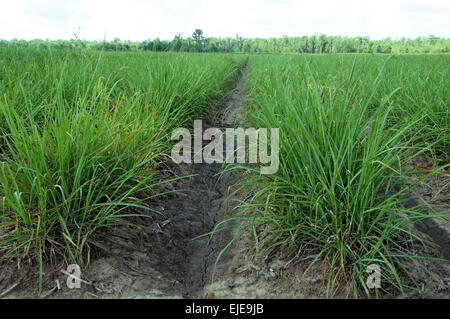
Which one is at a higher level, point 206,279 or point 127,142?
point 127,142

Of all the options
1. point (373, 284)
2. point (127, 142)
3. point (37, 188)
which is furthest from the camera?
point (127, 142)

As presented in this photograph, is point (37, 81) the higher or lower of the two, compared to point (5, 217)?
higher

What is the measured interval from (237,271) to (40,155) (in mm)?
1063

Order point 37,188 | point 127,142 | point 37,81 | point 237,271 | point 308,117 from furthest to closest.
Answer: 1. point 37,81
2. point 127,142
3. point 308,117
4. point 237,271
5. point 37,188

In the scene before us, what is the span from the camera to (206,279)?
1.52 metres

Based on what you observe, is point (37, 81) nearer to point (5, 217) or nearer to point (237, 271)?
point (5, 217)

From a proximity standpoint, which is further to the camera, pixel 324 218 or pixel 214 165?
pixel 214 165


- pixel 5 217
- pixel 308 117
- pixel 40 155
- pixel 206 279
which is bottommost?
pixel 206 279

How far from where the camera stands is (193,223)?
77.6 inches
